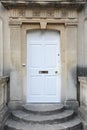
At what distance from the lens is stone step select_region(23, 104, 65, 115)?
7.03 meters

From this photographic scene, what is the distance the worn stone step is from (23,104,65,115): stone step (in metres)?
0.12

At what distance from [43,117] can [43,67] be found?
173 centimetres

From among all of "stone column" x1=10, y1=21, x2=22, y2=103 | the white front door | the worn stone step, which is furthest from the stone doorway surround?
the worn stone step

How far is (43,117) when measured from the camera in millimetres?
6832

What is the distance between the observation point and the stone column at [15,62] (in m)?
7.51

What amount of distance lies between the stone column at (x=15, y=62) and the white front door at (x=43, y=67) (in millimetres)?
428

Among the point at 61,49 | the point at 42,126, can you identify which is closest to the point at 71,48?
the point at 61,49

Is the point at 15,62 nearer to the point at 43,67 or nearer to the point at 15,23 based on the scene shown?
the point at 43,67

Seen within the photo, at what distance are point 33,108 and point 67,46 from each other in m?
2.08

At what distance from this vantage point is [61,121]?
265 inches

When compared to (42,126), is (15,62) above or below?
above

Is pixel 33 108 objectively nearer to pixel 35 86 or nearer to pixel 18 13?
pixel 35 86

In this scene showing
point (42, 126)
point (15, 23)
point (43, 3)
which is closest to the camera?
point (42, 126)

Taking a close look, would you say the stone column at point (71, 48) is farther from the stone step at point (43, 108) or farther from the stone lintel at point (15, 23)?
the stone lintel at point (15, 23)
